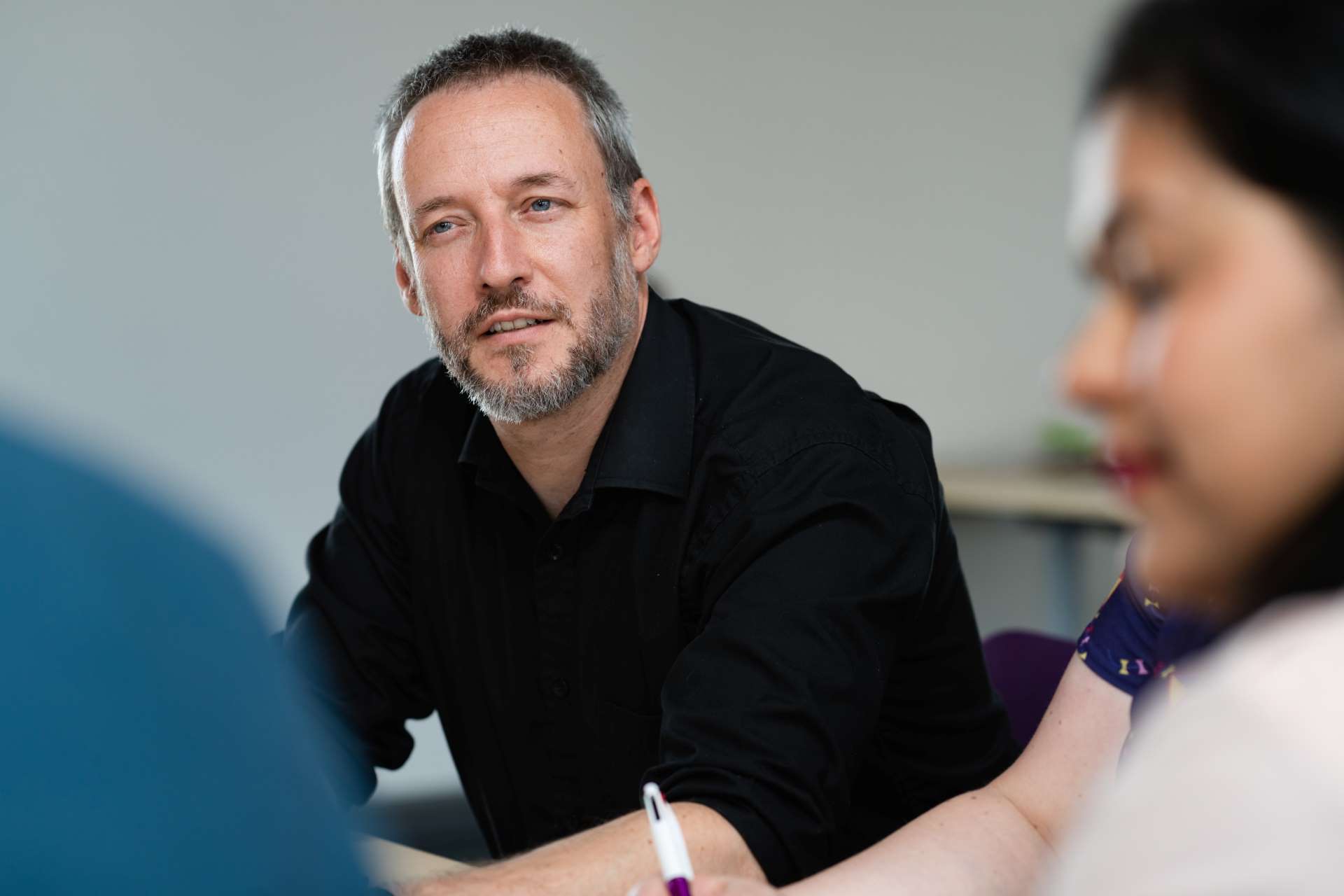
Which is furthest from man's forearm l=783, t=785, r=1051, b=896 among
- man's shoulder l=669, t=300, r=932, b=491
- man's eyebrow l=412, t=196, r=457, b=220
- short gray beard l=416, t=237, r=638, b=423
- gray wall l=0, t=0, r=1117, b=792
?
gray wall l=0, t=0, r=1117, b=792

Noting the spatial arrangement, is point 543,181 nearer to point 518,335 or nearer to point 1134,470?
point 518,335

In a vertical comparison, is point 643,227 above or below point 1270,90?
below

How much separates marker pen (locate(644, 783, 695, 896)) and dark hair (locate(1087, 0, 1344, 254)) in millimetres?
505

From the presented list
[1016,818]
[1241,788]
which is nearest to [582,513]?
[1016,818]

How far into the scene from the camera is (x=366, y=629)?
1.61 m

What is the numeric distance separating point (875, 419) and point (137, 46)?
2.27 meters

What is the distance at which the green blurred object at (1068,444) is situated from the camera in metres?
4.06

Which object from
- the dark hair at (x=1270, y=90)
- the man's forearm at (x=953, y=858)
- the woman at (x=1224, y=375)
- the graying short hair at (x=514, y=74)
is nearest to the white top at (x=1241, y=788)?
the woman at (x=1224, y=375)

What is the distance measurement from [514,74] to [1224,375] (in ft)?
4.14

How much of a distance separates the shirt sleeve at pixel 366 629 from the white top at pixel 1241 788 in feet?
4.16

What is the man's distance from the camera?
4.21 feet

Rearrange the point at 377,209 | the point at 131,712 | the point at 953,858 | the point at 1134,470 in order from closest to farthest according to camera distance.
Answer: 1. the point at 131,712
2. the point at 1134,470
3. the point at 953,858
4. the point at 377,209

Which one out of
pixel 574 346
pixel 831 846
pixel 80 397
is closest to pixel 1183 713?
pixel 831 846

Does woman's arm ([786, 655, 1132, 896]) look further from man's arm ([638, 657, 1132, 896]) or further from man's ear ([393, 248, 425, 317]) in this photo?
man's ear ([393, 248, 425, 317])
